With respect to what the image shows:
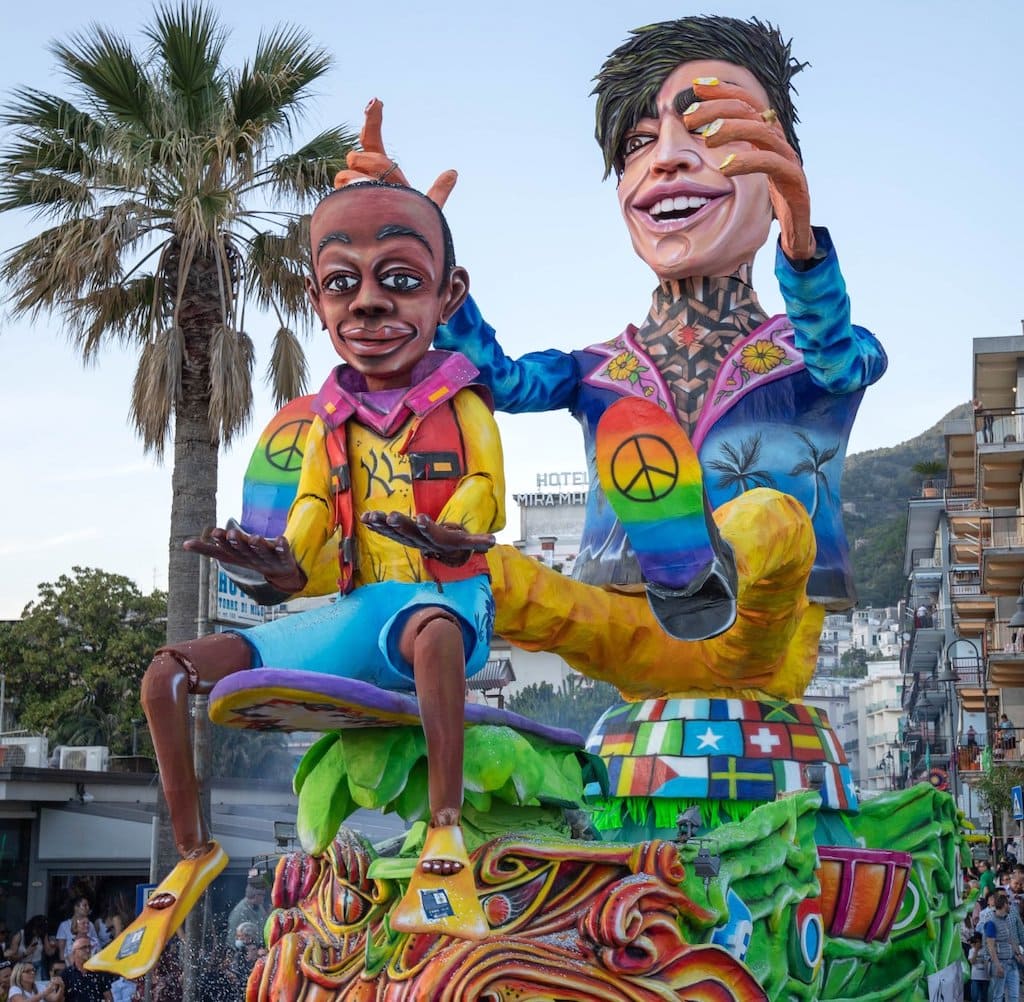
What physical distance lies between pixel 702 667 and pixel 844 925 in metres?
1.01

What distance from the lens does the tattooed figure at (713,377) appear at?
5098 mm

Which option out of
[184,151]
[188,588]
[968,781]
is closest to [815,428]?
[188,588]

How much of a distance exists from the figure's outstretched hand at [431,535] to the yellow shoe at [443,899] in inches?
27.0

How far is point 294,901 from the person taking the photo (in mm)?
4836

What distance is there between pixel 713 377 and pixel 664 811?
62.7 inches

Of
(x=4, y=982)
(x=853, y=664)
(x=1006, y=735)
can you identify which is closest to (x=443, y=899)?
(x=4, y=982)

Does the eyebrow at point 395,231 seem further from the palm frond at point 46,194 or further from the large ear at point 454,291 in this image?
the palm frond at point 46,194

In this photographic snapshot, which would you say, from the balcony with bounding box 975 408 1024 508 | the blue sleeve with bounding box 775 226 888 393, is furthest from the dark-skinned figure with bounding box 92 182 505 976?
the balcony with bounding box 975 408 1024 508

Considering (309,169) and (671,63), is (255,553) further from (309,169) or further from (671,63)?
(309,169)

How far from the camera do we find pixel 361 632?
13.6 ft

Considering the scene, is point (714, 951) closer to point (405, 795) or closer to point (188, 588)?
point (405, 795)

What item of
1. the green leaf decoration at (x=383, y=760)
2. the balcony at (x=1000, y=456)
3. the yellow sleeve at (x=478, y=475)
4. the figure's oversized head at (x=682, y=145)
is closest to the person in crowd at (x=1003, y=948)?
the figure's oversized head at (x=682, y=145)

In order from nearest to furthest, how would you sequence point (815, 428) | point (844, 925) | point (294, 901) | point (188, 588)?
point (294, 901) < point (844, 925) < point (815, 428) < point (188, 588)

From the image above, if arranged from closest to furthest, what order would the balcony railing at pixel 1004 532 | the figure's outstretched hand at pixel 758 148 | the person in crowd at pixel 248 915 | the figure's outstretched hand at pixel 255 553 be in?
the figure's outstretched hand at pixel 255 553 < the figure's outstretched hand at pixel 758 148 < the person in crowd at pixel 248 915 < the balcony railing at pixel 1004 532
